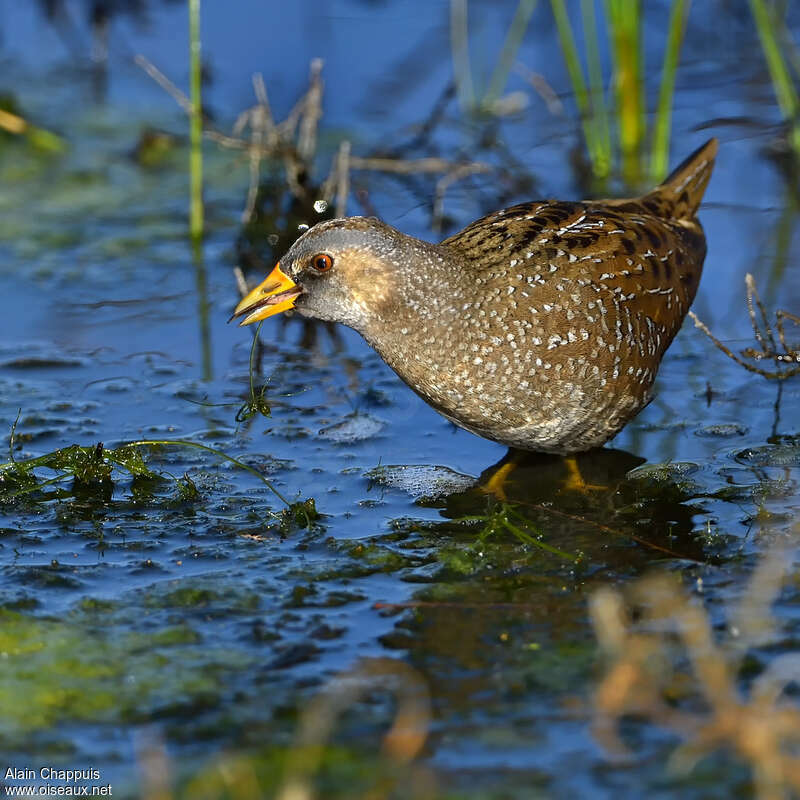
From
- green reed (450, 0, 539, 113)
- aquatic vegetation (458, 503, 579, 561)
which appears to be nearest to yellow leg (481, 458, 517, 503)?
aquatic vegetation (458, 503, 579, 561)

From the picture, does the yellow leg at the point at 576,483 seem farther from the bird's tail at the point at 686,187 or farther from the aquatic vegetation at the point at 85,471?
the bird's tail at the point at 686,187

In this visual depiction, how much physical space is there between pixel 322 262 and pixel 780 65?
4.23 meters

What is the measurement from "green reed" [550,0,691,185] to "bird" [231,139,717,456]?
2964mm

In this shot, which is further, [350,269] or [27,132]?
[27,132]

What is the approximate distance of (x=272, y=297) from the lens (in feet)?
17.6

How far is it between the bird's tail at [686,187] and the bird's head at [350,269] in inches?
64.0

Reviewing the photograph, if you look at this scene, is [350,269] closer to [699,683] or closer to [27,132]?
[699,683]

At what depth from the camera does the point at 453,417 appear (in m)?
5.39

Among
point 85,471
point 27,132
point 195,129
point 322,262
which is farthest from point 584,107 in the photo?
point 85,471

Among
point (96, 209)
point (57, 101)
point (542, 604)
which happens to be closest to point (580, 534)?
point (542, 604)

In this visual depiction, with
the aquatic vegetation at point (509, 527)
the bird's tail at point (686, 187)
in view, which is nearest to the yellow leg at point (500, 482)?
the aquatic vegetation at point (509, 527)

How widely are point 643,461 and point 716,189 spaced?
131 inches

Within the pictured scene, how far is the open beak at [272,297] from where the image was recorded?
17.5 feet

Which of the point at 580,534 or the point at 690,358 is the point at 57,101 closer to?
the point at 690,358
